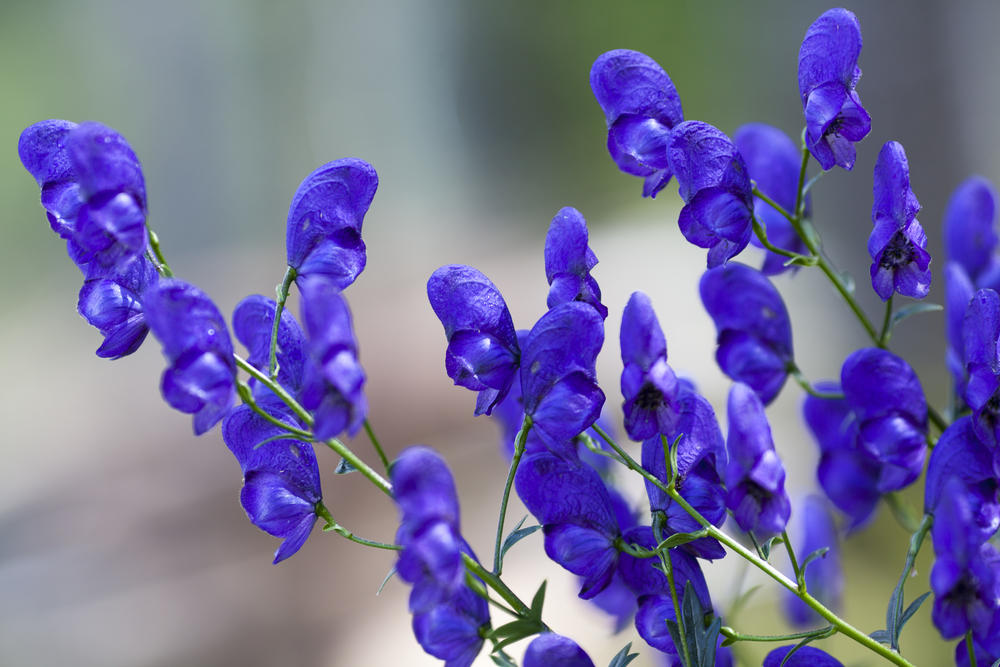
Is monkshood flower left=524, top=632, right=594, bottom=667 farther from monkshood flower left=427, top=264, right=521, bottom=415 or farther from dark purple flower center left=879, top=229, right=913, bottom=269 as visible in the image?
dark purple flower center left=879, top=229, right=913, bottom=269

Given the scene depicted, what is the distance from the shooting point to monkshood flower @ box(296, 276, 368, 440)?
26 cm

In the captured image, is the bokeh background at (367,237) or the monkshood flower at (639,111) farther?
the bokeh background at (367,237)

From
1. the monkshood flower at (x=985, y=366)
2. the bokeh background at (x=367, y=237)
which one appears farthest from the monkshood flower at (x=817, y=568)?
the monkshood flower at (x=985, y=366)

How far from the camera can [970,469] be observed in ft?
1.16

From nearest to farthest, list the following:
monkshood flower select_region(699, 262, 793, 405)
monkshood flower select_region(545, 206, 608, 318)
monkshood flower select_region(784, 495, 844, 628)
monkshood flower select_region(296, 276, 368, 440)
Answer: monkshood flower select_region(296, 276, 368, 440)
monkshood flower select_region(545, 206, 608, 318)
monkshood flower select_region(699, 262, 793, 405)
monkshood flower select_region(784, 495, 844, 628)

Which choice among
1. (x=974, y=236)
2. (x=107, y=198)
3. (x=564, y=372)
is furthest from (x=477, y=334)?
(x=974, y=236)

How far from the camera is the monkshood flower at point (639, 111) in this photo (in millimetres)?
399

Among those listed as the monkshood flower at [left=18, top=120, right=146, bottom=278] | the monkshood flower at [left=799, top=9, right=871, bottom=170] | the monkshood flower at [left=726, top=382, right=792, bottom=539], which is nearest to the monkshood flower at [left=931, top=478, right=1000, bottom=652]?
the monkshood flower at [left=726, top=382, right=792, bottom=539]

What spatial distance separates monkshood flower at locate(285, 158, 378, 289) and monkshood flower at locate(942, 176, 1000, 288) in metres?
0.37

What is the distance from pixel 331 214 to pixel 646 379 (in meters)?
0.15

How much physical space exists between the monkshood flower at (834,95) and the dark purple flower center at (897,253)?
0.12 feet

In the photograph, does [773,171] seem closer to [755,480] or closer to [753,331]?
[753,331]

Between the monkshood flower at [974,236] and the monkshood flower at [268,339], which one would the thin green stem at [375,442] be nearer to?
the monkshood flower at [268,339]

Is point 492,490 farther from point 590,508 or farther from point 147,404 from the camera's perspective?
point 590,508
